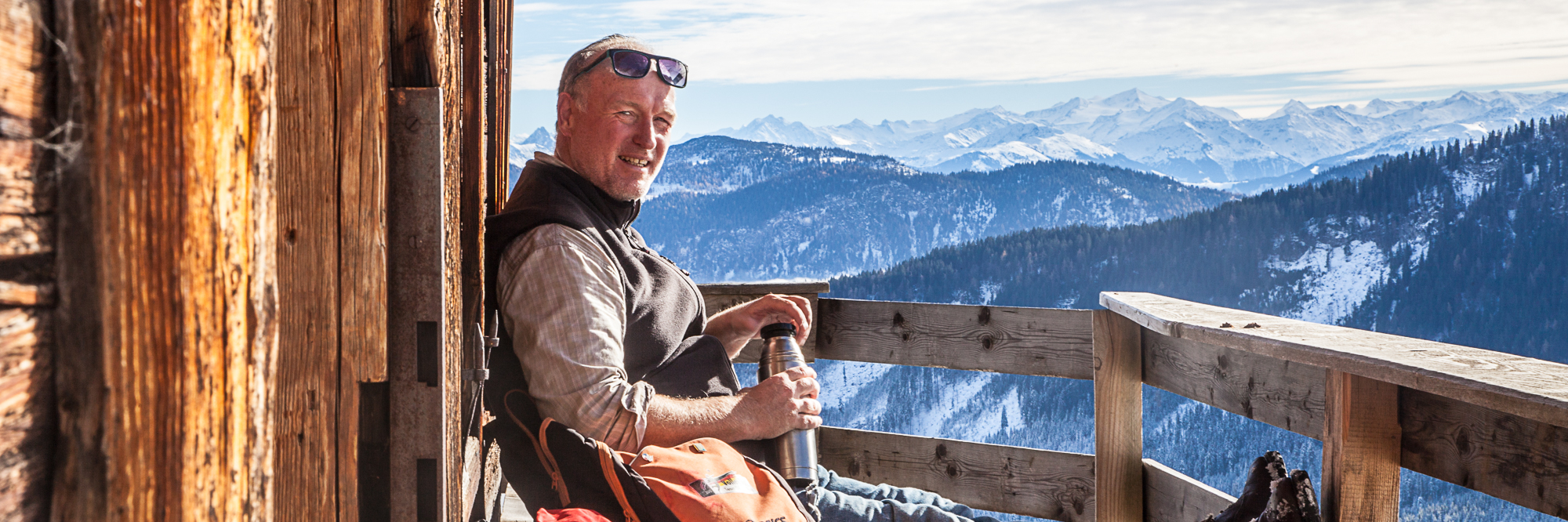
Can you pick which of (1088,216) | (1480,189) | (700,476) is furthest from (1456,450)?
(1088,216)

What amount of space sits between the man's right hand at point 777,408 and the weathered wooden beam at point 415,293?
781mm

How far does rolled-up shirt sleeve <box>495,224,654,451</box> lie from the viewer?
1.59 m

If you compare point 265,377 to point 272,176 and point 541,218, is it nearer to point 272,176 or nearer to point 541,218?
point 272,176

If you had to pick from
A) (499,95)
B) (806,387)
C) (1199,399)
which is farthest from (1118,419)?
(499,95)

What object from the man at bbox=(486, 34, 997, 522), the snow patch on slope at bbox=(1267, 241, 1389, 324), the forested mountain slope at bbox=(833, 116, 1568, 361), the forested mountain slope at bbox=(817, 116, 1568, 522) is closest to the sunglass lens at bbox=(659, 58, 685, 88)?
the man at bbox=(486, 34, 997, 522)

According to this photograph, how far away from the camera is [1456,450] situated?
5.05 ft

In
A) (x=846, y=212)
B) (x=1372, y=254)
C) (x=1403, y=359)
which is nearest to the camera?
(x=1403, y=359)

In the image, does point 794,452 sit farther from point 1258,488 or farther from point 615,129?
point 1258,488

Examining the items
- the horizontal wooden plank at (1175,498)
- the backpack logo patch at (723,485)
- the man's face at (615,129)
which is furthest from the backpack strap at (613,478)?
the horizontal wooden plank at (1175,498)

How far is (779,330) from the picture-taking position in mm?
2072

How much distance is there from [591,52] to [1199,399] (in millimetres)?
1647

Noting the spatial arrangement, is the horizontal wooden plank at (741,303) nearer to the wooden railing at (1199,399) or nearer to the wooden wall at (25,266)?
the wooden railing at (1199,399)

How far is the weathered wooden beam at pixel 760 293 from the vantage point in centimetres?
304

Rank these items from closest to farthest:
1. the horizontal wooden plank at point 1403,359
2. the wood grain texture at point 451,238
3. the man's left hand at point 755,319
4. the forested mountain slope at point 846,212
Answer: the wood grain texture at point 451,238 < the horizontal wooden plank at point 1403,359 < the man's left hand at point 755,319 < the forested mountain slope at point 846,212
